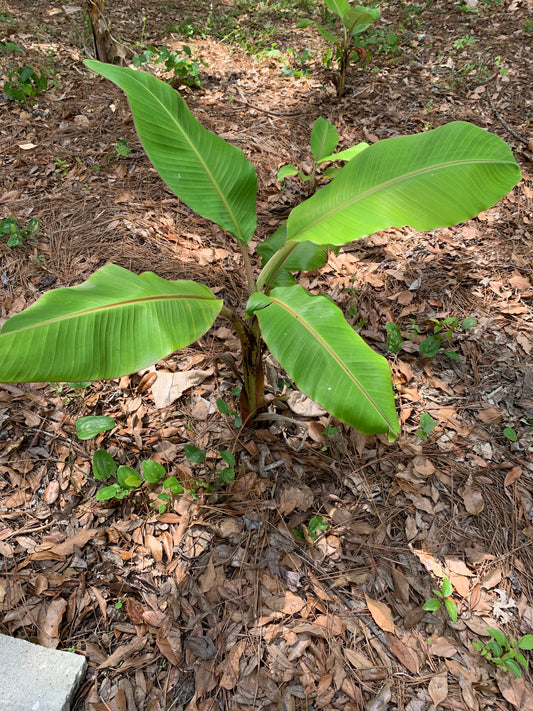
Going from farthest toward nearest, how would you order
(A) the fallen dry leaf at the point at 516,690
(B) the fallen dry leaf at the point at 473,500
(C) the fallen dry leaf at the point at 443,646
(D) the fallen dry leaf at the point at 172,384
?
(D) the fallen dry leaf at the point at 172,384 → (B) the fallen dry leaf at the point at 473,500 → (C) the fallen dry leaf at the point at 443,646 → (A) the fallen dry leaf at the point at 516,690

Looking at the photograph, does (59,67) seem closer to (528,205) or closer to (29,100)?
(29,100)

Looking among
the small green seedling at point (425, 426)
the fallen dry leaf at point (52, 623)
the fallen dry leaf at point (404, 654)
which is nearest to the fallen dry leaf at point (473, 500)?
the small green seedling at point (425, 426)

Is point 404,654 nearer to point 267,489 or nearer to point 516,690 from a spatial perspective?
point 516,690

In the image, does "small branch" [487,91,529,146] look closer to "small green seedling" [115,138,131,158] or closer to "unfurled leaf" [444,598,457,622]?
"small green seedling" [115,138,131,158]

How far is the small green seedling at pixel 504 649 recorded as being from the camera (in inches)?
57.9

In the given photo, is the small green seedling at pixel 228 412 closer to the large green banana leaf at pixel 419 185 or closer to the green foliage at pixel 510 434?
the large green banana leaf at pixel 419 185

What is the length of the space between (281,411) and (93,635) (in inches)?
47.1

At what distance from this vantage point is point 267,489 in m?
1.88

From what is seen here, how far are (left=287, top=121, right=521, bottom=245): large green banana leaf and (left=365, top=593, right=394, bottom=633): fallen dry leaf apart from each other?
137 centimetres

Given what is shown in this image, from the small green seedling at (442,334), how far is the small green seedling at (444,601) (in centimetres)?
112

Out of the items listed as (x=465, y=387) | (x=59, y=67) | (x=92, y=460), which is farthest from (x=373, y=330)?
(x=59, y=67)

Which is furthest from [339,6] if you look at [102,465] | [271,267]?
[102,465]

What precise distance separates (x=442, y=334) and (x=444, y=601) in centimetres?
139

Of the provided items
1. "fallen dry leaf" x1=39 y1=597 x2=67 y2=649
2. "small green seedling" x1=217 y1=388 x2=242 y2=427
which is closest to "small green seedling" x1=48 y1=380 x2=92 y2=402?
"small green seedling" x1=217 y1=388 x2=242 y2=427
